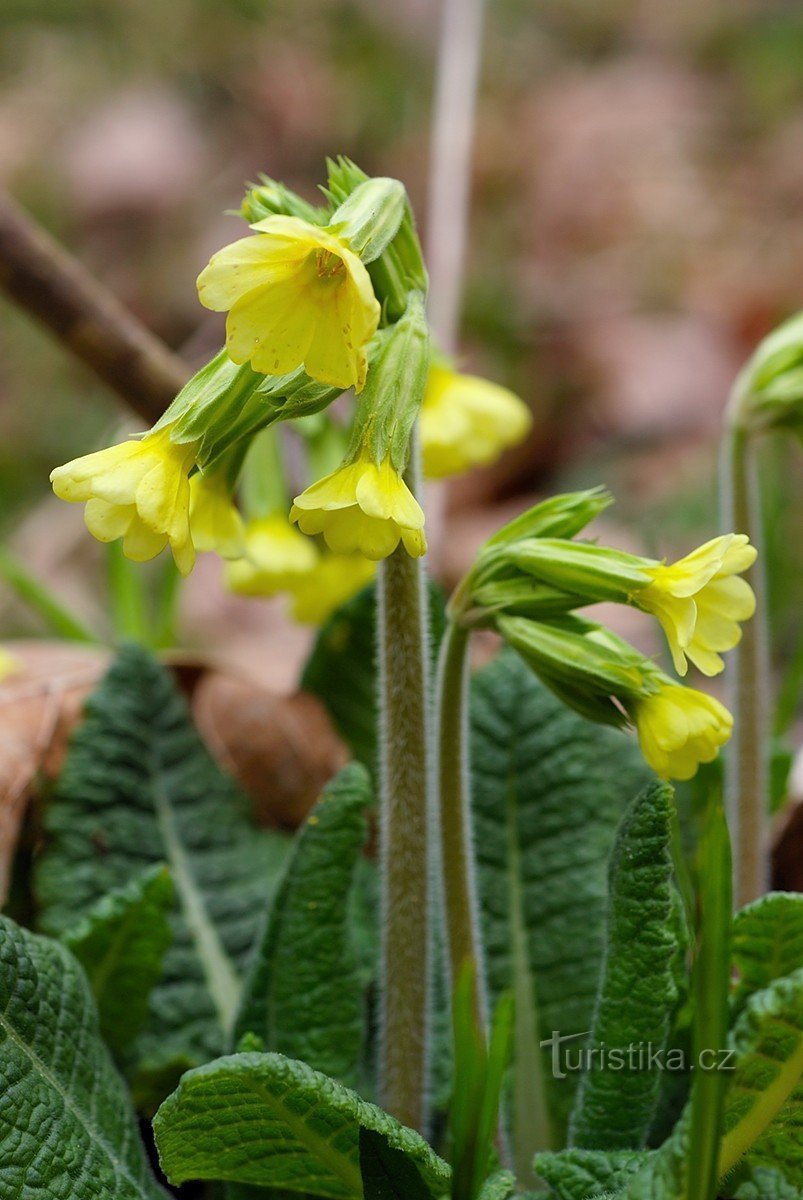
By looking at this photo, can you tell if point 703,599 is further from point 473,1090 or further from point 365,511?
point 473,1090

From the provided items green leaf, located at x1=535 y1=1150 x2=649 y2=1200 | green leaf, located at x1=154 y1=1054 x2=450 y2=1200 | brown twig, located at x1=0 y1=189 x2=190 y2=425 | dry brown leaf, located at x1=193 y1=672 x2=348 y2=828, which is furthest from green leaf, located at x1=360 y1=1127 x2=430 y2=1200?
brown twig, located at x1=0 y1=189 x2=190 y2=425

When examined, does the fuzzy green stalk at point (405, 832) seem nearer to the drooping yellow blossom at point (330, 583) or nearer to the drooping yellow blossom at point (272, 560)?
the drooping yellow blossom at point (272, 560)

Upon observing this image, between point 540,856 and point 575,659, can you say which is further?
point 540,856

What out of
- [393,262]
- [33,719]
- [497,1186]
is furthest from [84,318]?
[497,1186]

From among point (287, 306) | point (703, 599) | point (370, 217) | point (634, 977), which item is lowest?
point (634, 977)

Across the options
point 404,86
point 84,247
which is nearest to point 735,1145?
point 84,247
